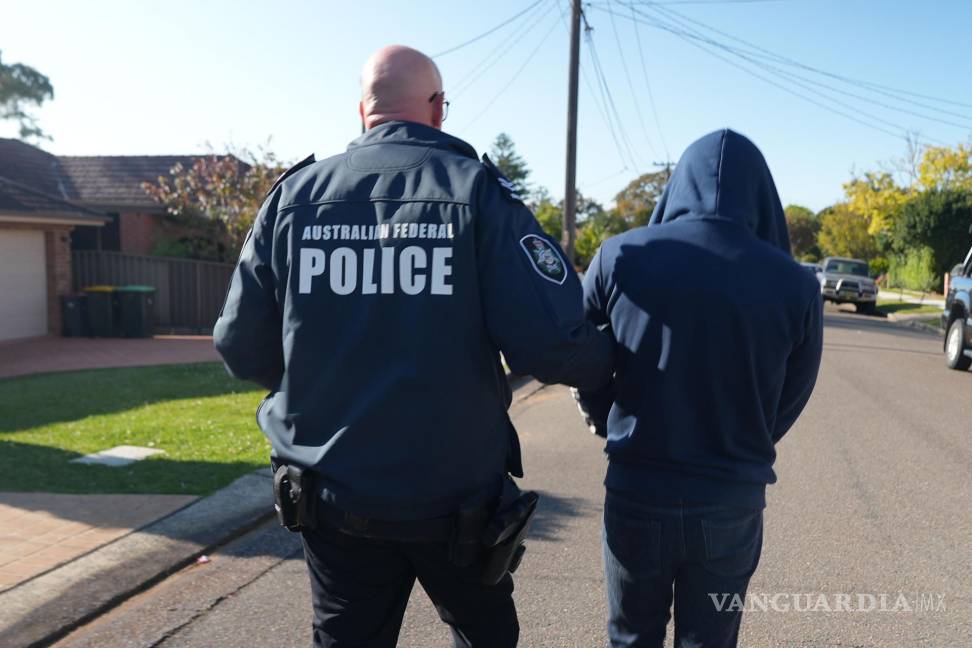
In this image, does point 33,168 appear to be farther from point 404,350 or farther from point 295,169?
point 404,350

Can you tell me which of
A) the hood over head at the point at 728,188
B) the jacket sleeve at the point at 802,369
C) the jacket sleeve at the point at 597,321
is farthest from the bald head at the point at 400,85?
the jacket sleeve at the point at 802,369

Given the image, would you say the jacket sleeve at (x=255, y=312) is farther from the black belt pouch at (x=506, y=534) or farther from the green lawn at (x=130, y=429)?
the green lawn at (x=130, y=429)

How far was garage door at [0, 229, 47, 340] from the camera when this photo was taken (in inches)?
595

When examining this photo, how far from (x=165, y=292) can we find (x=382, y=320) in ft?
59.2

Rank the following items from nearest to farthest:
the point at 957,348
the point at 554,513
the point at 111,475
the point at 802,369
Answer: the point at 802,369 < the point at 554,513 < the point at 111,475 < the point at 957,348

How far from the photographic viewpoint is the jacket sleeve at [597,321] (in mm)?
2406

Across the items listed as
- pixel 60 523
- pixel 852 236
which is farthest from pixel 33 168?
pixel 852 236

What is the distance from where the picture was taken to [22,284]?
1562 centimetres

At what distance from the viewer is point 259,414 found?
2.37 m

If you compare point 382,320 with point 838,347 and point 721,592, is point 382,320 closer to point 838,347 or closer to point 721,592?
point 721,592

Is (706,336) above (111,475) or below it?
above

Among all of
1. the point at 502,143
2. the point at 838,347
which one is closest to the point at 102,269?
the point at 838,347

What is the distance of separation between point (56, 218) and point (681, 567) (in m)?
15.9

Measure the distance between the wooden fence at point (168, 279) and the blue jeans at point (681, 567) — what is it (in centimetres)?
1744
